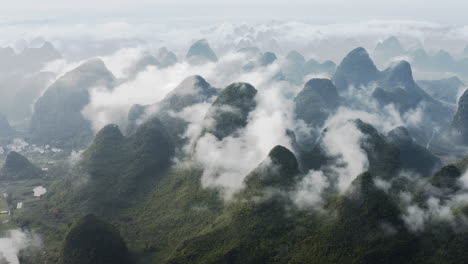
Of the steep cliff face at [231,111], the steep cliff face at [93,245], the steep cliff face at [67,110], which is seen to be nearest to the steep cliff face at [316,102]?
the steep cliff face at [231,111]

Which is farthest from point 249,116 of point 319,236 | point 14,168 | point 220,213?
point 14,168

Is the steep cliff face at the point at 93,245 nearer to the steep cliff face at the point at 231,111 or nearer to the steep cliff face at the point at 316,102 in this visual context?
the steep cliff face at the point at 231,111

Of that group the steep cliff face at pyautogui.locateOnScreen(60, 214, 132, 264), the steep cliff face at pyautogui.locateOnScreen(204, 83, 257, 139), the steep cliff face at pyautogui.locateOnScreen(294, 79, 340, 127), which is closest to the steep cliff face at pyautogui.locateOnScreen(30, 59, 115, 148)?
the steep cliff face at pyautogui.locateOnScreen(204, 83, 257, 139)

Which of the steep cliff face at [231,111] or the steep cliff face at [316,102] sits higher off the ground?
the steep cliff face at [231,111]

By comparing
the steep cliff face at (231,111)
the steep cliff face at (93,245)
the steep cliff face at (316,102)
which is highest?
the steep cliff face at (231,111)

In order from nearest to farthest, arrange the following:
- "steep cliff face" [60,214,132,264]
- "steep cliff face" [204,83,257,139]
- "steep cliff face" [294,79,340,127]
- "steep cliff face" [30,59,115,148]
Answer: "steep cliff face" [60,214,132,264]
"steep cliff face" [204,83,257,139]
"steep cliff face" [294,79,340,127]
"steep cliff face" [30,59,115,148]

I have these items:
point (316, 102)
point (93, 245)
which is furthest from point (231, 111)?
point (316, 102)

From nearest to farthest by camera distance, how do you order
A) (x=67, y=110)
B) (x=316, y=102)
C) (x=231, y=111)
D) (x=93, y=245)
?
(x=93, y=245), (x=231, y=111), (x=316, y=102), (x=67, y=110)

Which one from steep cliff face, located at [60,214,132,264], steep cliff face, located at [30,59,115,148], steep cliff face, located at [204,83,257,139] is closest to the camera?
steep cliff face, located at [60,214,132,264]

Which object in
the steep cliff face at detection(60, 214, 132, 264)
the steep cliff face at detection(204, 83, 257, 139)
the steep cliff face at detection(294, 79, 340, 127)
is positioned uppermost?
the steep cliff face at detection(204, 83, 257, 139)

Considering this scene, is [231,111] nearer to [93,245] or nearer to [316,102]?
[93,245]

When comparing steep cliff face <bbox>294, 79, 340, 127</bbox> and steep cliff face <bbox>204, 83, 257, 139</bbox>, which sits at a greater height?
steep cliff face <bbox>204, 83, 257, 139</bbox>

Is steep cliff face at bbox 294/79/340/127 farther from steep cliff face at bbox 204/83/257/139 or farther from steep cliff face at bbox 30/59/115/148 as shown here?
steep cliff face at bbox 30/59/115/148
